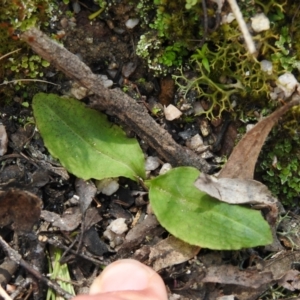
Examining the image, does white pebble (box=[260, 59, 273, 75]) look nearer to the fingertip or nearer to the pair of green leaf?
the pair of green leaf

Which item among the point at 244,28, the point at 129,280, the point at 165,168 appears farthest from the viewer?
the point at 165,168

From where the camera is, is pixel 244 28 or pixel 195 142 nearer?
pixel 244 28

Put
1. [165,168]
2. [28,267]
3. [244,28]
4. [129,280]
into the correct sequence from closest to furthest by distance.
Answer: [244,28]
[129,280]
[28,267]
[165,168]

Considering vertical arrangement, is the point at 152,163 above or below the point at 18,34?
below

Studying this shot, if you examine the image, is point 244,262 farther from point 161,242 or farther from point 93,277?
point 93,277

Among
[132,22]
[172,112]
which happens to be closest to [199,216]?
[172,112]

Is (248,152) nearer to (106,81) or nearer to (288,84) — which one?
(288,84)

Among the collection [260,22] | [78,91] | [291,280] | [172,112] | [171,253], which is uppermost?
[260,22]

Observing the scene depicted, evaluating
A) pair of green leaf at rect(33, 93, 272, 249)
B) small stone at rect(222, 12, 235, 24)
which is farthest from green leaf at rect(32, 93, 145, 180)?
small stone at rect(222, 12, 235, 24)
